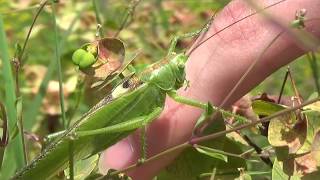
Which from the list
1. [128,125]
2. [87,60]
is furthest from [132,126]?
[87,60]

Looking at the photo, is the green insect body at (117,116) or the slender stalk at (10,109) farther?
the slender stalk at (10,109)

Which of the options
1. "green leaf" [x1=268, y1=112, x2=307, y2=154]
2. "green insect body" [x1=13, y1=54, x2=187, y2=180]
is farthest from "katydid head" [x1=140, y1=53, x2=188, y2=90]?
"green leaf" [x1=268, y1=112, x2=307, y2=154]


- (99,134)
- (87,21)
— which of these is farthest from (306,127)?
(87,21)

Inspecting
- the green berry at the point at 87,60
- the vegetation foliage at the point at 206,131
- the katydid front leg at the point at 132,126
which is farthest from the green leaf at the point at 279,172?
the green berry at the point at 87,60

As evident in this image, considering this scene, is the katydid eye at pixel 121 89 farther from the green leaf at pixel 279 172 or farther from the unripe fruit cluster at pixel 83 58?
the green leaf at pixel 279 172

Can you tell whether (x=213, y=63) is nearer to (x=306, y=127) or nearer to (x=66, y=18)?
(x=306, y=127)

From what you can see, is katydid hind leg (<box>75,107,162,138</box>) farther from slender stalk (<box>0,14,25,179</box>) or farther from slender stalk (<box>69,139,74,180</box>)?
slender stalk (<box>0,14,25,179</box>)
